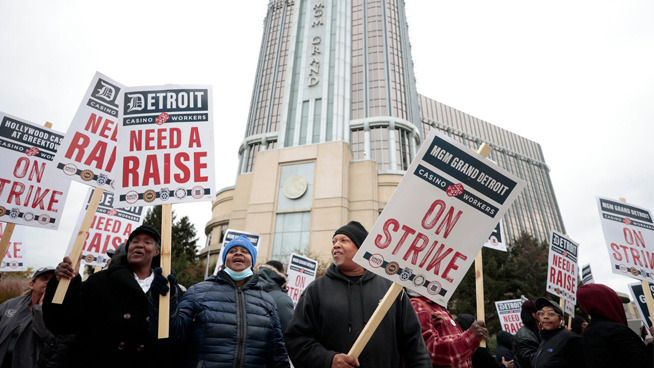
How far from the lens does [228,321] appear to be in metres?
3.09

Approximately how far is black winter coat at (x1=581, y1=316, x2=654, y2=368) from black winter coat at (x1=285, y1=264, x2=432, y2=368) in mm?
1519

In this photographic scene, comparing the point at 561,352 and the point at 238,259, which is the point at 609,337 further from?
the point at 238,259

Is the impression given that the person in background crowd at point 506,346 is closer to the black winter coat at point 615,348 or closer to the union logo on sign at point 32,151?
the black winter coat at point 615,348

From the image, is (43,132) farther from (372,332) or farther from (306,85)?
(306,85)

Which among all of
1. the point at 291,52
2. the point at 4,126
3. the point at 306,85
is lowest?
the point at 4,126

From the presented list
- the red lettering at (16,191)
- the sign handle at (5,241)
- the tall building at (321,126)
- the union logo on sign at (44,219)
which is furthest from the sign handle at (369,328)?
the tall building at (321,126)

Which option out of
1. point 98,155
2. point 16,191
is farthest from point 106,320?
point 16,191

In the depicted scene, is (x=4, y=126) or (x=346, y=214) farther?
(x=346, y=214)

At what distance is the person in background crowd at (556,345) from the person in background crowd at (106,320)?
140 inches

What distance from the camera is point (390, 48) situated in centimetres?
5069

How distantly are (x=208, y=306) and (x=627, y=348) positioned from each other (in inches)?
130

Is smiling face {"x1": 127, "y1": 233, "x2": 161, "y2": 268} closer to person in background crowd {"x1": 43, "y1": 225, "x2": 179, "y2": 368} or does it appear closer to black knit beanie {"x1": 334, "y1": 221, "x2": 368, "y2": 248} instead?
person in background crowd {"x1": 43, "y1": 225, "x2": 179, "y2": 368}

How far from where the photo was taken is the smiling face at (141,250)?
329 cm

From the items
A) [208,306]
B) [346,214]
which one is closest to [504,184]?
[208,306]
